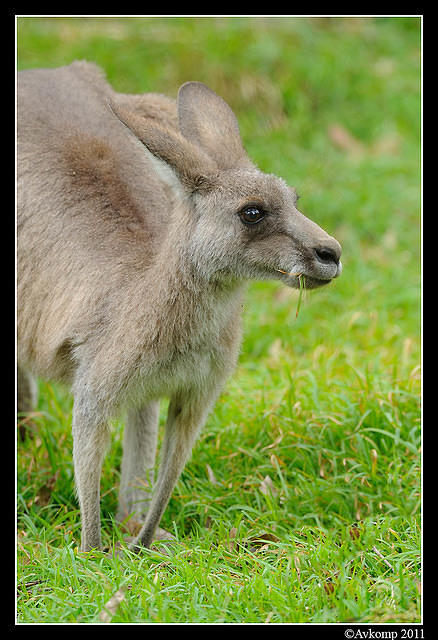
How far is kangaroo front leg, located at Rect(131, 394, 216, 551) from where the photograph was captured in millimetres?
4840

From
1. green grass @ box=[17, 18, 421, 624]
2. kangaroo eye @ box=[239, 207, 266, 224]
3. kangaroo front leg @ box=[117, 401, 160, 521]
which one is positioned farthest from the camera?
kangaroo front leg @ box=[117, 401, 160, 521]

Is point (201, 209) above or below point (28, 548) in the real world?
above

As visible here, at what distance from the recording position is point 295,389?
230 inches

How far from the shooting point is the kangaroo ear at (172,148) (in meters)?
4.30

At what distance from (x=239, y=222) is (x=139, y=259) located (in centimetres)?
61

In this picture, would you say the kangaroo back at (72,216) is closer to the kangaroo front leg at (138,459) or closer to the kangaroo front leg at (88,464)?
the kangaroo front leg at (88,464)

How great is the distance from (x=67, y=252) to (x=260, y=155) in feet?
13.1

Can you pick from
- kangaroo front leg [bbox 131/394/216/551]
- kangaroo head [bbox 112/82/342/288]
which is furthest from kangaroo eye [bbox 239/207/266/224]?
kangaroo front leg [bbox 131/394/216/551]

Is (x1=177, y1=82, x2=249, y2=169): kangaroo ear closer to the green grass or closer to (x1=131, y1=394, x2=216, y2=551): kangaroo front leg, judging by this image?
the green grass

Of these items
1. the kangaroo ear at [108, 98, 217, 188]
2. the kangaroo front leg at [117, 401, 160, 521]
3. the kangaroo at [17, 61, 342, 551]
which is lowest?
the kangaroo front leg at [117, 401, 160, 521]

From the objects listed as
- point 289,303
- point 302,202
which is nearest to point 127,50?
point 302,202

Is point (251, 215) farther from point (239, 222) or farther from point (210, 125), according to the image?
point (210, 125)

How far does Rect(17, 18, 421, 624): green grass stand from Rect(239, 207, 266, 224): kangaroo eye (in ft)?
2.31
